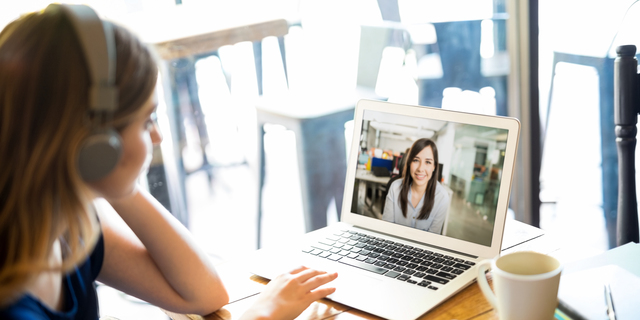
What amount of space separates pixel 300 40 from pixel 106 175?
1.38 m

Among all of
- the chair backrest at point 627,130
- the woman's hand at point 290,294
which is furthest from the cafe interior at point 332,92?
the woman's hand at point 290,294

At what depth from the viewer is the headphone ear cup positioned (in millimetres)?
591

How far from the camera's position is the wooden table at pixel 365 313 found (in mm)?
799

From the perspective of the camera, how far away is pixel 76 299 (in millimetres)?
815

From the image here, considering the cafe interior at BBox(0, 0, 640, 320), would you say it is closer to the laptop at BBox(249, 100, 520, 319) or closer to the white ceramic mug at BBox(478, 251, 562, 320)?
the laptop at BBox(249, 100, 520, 319)

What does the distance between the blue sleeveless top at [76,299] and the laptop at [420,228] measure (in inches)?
10.2

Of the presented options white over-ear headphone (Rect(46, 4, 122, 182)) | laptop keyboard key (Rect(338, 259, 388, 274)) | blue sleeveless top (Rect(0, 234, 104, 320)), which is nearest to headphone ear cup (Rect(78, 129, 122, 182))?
white over-ear headphone (Rect(46, 4, 122, 182))

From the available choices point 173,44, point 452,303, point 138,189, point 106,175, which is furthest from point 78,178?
point 173,44

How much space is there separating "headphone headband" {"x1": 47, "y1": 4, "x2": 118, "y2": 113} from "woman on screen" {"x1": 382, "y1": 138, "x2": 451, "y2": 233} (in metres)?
0.56

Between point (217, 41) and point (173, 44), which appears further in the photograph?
point (217, 41)

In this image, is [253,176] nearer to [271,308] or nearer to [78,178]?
[271,308]

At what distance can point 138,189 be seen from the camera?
95cm

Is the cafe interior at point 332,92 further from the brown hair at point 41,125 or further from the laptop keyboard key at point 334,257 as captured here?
the brown hair at point 41,125

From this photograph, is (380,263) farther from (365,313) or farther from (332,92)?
(332,92)
